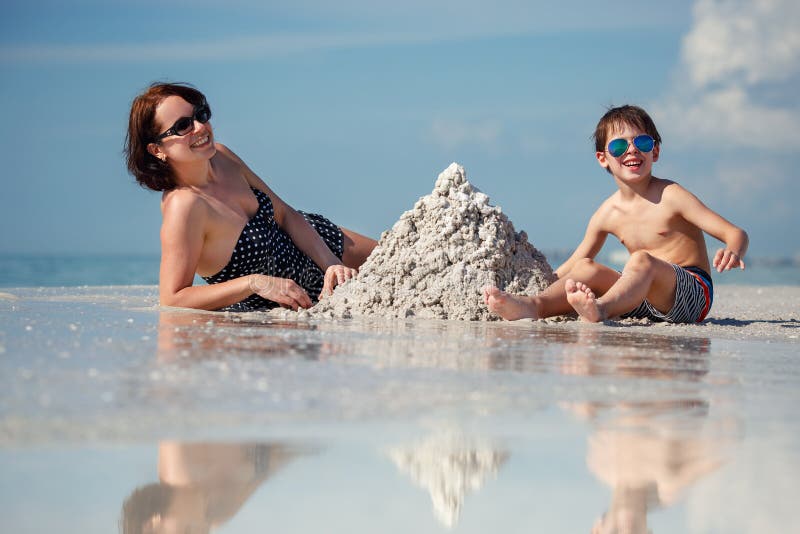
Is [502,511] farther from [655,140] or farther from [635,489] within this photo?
[655,140]

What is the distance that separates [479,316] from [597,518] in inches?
129

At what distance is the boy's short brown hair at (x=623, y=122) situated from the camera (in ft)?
17.7

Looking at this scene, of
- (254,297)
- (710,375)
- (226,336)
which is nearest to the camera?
(710,375)

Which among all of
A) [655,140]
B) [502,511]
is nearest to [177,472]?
[502,511]

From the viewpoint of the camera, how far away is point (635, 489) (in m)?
1.58

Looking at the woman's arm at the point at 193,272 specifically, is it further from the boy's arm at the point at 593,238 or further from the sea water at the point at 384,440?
the boy's arm at the point at 593,238

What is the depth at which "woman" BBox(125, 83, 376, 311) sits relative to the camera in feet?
15.6

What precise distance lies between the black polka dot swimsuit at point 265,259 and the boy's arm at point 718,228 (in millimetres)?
1995

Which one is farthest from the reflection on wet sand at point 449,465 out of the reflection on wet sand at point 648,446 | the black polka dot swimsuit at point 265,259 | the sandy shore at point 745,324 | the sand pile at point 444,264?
the black polka dot swimsuit at point 265,259

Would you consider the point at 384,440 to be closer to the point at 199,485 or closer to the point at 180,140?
the point at 199,485

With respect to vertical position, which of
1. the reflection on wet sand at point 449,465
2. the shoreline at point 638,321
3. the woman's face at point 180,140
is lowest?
the reflection on wet sand at point 449,465

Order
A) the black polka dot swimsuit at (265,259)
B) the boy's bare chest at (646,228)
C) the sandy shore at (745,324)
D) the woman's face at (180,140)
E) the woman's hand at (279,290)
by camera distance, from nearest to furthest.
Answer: the sandy shore at (745,324) < the woman's hand at (279,290) < the woman's face at (180,140) < the black polka dot swimsuit at (265,259) < the boy's bare chest at (646,228)

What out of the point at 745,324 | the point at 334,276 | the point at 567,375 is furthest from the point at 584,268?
the point at 567,375

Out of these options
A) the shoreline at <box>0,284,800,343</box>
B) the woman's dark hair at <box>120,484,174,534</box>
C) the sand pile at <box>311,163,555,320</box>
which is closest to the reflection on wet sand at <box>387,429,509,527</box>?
the woman's dark hair at <box>120,484,174,534</box>
